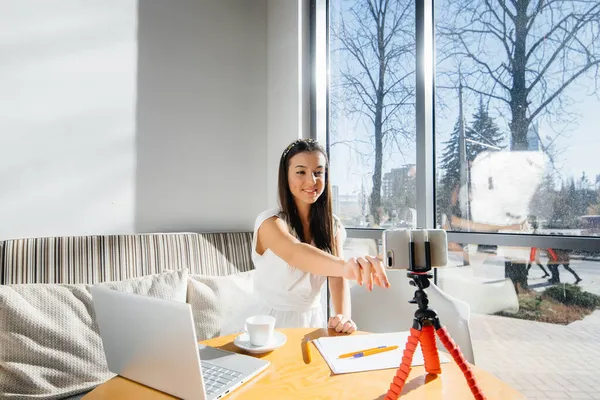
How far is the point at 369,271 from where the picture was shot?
90 centimetres

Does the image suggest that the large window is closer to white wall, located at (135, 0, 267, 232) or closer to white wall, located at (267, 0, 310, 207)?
white wall, located at (267, 0, 310, 207)

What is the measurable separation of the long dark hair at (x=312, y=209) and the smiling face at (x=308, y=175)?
4 cm

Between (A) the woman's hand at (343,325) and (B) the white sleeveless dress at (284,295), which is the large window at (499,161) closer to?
(B) the white sleeveless dress at (284,295)

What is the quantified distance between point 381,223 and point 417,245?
1840 millimetres

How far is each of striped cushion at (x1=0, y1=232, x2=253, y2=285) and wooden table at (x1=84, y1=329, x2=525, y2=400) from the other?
93 cm

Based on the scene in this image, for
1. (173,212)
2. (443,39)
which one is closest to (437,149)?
(443,39)

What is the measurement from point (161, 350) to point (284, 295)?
3.24 ft

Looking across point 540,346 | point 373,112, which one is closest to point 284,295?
point 540,346

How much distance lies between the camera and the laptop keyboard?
0.76 metres

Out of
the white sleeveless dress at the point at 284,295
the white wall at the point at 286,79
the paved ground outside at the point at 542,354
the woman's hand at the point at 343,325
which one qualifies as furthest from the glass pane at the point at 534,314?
the white wall at the point at 286,79

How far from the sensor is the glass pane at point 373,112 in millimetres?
2369

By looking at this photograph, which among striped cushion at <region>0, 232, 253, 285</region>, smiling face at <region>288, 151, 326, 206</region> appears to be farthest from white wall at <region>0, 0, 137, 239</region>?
smiling face at <region>288, 151, 326, 206</region>

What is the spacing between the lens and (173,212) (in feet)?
7.21

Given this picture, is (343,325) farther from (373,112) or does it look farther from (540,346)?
(373,112)
